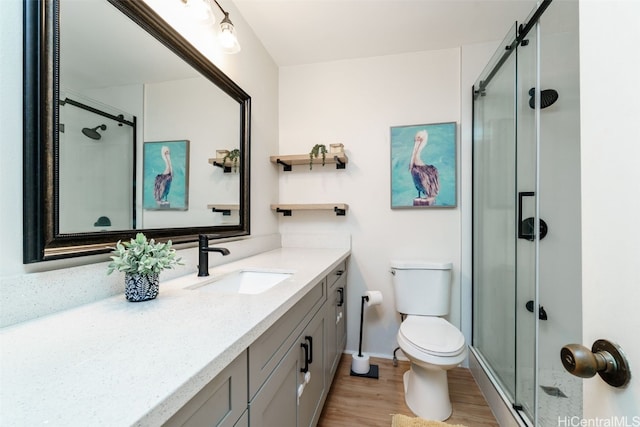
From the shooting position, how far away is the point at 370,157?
2.22 meters

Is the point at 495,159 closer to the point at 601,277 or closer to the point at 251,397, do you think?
the point at 601,277

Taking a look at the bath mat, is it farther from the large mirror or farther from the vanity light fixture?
the vanity light fixture

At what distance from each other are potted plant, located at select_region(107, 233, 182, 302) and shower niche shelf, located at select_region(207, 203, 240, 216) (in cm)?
62

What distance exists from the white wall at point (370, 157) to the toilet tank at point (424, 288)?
0.56 ft

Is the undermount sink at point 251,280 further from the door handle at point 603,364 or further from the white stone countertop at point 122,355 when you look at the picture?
the door handle at point 603,364

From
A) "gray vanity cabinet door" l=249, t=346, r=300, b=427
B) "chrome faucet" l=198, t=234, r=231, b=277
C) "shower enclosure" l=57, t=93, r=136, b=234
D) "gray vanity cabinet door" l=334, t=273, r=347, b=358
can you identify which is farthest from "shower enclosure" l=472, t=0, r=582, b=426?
"shower enclosure" l=57, t=93, r=136, b=234

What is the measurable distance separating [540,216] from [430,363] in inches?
37.7

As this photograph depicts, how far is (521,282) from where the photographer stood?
5.04ft

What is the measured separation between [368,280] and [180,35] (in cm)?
197

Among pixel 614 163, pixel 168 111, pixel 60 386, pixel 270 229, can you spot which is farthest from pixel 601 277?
pixel 270 229

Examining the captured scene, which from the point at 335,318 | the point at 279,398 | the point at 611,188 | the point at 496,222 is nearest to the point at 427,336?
the point at 335,318

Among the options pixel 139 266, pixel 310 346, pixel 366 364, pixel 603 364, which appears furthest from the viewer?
pixel 366 364

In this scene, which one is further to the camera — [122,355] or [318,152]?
[318,152]

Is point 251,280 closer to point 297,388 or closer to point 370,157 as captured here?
point 297,388
